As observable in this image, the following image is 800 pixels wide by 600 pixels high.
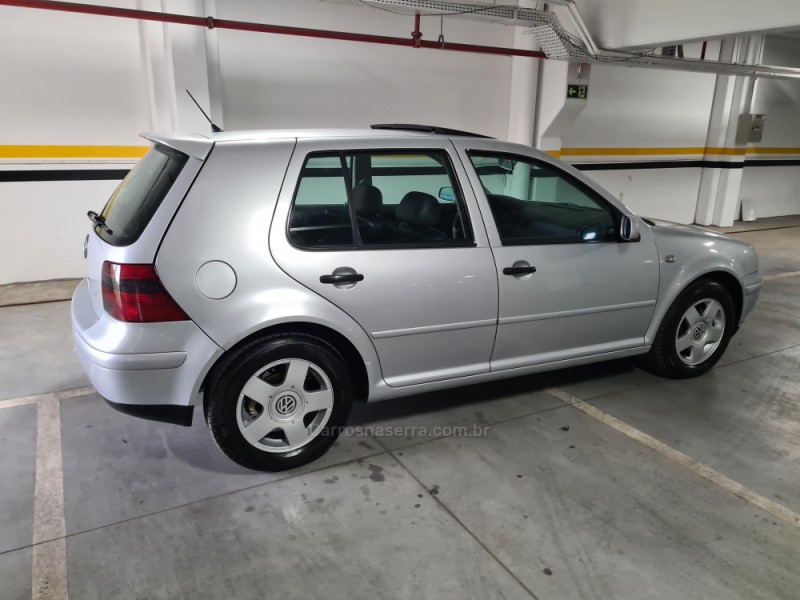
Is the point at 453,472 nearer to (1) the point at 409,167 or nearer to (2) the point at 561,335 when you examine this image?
(2) the point at 561,335

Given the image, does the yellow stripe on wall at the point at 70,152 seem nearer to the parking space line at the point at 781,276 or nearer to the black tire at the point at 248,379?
the black tire at the point at 248,379

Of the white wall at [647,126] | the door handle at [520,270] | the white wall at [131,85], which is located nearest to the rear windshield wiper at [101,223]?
the door handle at [520,270]

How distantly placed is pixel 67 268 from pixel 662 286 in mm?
5447

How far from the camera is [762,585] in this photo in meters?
2.10

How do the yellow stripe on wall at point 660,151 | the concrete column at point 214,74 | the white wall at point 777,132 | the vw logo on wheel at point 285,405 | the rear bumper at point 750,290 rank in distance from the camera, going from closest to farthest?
Result: the vw logo on wheel at point 285,405, the rear bumper at point 750,290, the concrete column at point 214,74, the yellow stripe on wall at point 660,151, the white wall at point 777,132

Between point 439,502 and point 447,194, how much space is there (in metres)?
1.50

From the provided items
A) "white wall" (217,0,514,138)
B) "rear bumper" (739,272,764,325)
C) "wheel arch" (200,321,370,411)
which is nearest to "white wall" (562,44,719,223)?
"white wall" (217,0,514,138)

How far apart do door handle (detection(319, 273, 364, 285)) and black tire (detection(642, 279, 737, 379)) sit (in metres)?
2.05

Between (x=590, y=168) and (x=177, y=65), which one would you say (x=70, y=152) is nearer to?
(x=177, y=65)

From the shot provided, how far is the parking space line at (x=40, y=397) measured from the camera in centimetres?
342

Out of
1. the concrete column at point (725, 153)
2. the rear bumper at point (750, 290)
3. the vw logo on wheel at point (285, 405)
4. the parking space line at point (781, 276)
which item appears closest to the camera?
the vw logo on wheel at point (285, 405)

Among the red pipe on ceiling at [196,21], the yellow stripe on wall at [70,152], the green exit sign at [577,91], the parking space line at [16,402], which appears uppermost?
the red pipe on ceiling at [196,21]

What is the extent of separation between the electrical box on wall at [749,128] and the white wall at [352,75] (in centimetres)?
449

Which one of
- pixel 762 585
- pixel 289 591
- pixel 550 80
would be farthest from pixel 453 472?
pixel 550 80
